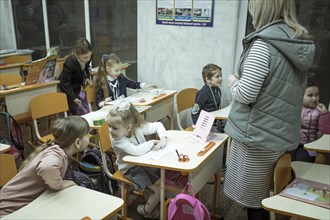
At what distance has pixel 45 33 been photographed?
5.61 m

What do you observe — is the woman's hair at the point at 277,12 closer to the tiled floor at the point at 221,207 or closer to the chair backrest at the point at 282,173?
the chair backrest at the point at 282,173

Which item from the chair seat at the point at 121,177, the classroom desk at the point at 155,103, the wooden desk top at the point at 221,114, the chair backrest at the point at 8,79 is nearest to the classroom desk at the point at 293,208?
the chair seat at the point at 121,177

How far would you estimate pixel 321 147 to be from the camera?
224cm

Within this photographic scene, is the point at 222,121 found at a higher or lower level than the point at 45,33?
lower

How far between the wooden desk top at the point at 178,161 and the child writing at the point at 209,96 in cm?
87

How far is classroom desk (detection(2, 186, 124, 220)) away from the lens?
4.62 feet

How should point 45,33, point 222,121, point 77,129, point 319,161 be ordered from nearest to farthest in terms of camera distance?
point 77,129 → point 319,161 → point 222,121 → point 45,33

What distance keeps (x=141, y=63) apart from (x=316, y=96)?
2.19 metres

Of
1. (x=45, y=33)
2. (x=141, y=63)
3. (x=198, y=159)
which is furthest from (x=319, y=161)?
(x=45, y=33)

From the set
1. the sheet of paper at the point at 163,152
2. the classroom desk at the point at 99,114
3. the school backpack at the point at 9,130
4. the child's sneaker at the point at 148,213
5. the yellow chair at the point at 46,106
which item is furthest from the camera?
the yellow chair at the point at 46,106

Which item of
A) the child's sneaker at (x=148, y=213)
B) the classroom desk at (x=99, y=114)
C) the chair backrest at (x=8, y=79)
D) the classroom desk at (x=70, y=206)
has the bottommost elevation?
the child's sneaker at (x=148, y=213)

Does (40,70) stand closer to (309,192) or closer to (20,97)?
(20,97)

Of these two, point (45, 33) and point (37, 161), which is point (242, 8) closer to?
point (37, 161)

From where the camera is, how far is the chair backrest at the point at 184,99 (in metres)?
3.36
